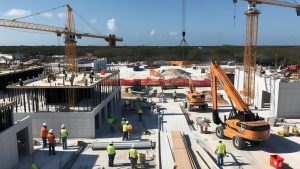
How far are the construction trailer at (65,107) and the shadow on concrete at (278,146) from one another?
11.7 m

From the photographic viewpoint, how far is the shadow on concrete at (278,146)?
20562 mm

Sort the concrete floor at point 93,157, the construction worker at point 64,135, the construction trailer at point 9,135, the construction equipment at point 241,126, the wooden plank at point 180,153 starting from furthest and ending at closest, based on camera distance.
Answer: the construction worker at point 64,135
the construction equipment at point 241,126
the concrete floor at point 93,157
the wooden plank at point 180,153
the construction trailer at point 9,135

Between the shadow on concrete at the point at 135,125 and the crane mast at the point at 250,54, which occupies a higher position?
the crane mast at the point at 250,54

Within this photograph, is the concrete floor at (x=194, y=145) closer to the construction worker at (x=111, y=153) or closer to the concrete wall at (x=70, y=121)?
the construction worker at (x=111, y=153)

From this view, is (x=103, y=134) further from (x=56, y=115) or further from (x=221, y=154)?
(x=221, y=154)

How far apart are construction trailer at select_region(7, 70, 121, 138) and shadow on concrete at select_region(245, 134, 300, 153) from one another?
11.7m

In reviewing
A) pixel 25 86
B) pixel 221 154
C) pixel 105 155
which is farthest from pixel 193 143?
pixel 25 86

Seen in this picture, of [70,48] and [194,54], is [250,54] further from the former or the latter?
[194,54]

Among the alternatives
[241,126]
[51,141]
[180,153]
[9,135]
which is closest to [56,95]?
[51,141]

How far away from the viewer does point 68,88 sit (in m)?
23.6

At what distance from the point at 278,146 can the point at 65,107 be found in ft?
53.9

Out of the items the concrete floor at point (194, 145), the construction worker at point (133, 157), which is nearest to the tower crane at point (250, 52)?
the concrete floor at point (194, 145)

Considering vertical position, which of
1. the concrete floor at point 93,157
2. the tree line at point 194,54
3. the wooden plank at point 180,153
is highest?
the tree line at point 194,54

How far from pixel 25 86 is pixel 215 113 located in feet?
48.5
